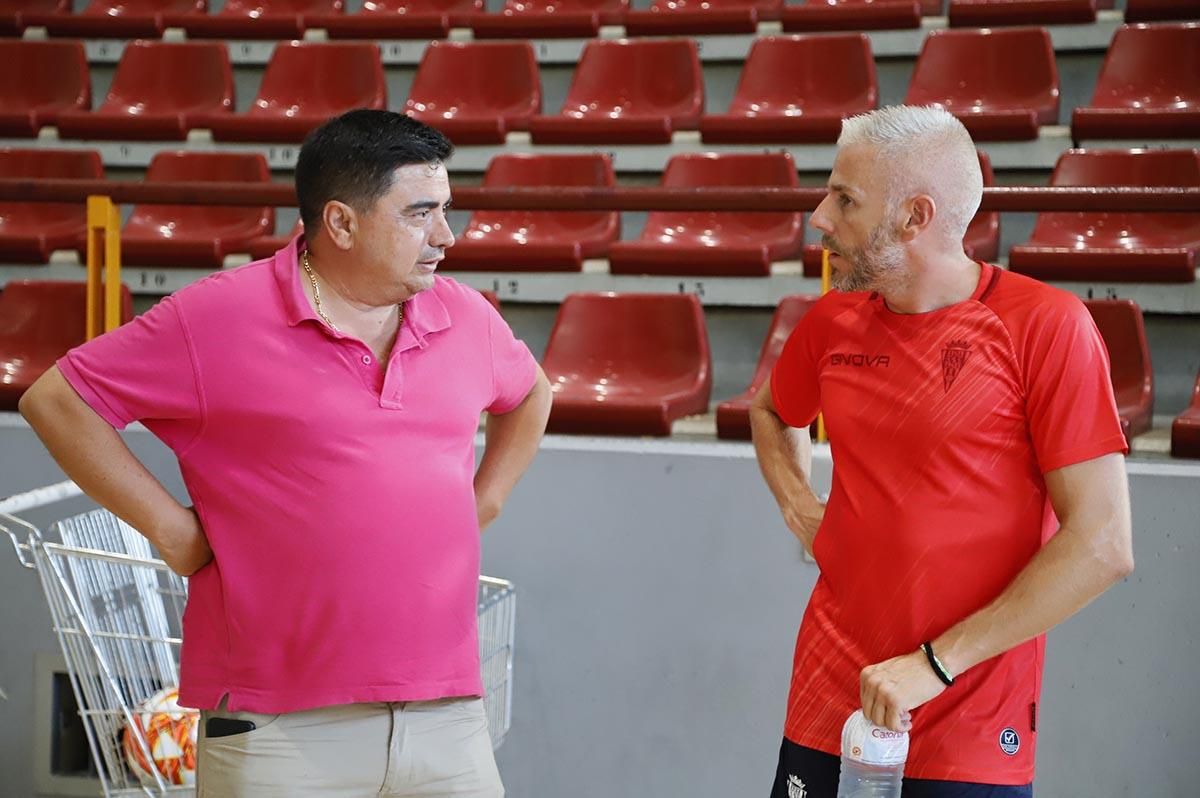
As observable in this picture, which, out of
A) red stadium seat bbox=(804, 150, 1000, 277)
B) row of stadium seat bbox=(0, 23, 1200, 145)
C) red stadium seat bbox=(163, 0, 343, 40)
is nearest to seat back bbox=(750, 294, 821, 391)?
red stadium seat bbox=(804, 150, 1000, 277)

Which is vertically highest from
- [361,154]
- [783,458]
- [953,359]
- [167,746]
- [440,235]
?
[361,154]

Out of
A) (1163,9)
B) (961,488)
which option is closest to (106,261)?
(961,488)

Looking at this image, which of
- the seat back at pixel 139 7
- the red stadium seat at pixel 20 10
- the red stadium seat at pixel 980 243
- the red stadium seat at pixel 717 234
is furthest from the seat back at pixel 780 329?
the red stadium seat at pixel 20 10

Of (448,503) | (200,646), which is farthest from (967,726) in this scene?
(200,646)

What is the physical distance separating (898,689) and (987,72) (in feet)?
13.5

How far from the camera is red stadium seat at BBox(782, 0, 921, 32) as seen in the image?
18.6 feet

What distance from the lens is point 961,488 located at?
5.75 ft

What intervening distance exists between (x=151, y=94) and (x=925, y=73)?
344 cm

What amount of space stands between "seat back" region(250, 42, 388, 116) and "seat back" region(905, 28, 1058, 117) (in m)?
2.29

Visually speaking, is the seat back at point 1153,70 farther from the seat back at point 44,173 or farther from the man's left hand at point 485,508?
the seat back at point 44,173

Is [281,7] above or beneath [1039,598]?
above

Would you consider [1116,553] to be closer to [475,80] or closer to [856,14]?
[856,14]

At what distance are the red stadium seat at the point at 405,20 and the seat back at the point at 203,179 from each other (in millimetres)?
1155

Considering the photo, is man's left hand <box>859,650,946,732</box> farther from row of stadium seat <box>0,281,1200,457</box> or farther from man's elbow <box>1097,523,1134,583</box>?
row of stadium seat <box>0,281,1200,457</box>
